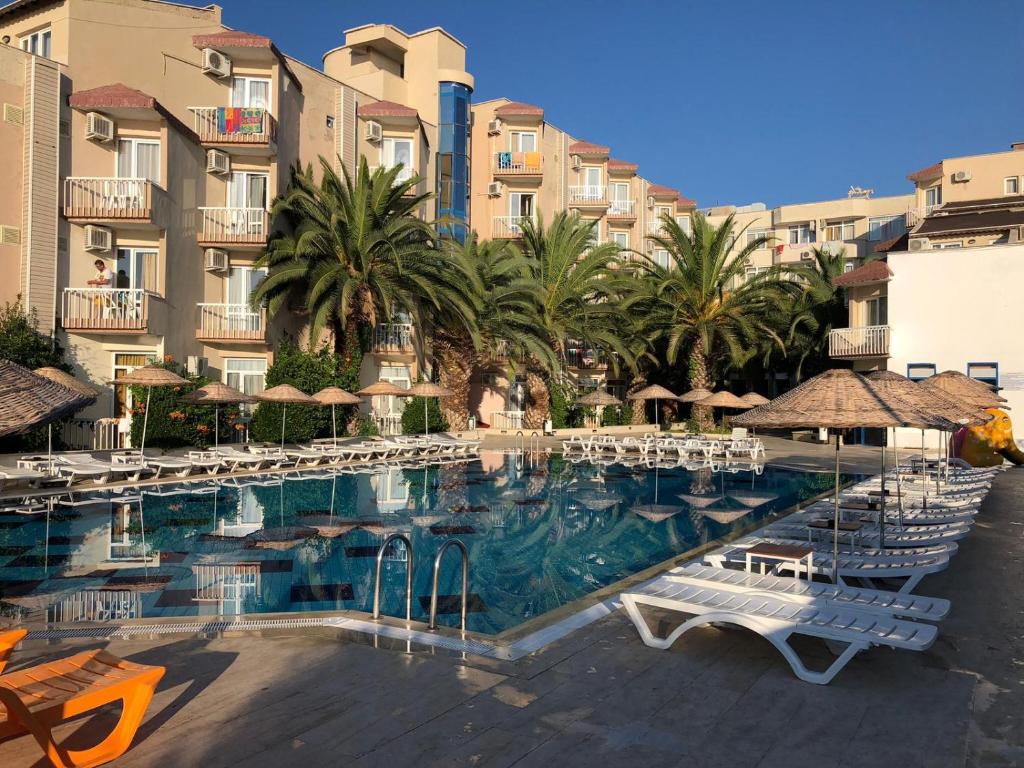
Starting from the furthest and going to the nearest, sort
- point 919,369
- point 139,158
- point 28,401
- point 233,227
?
1. point 919,369
2. point 233,227
3. point 139,158
4. point 28,401

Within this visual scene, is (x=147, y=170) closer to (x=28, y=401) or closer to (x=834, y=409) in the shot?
(x=28, y=401)

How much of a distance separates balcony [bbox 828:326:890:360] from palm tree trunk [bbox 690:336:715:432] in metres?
4.84

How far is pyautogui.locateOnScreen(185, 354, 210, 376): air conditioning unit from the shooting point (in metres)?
22.6

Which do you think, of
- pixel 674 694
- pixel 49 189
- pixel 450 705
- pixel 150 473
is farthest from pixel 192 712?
pixel 49 189

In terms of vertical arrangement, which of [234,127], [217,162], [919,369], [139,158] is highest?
[234,127]

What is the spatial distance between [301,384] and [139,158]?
784 cm

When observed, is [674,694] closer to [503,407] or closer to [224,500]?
[224,500]

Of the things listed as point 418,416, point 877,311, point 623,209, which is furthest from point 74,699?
point 623,209

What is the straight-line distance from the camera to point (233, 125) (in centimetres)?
2391

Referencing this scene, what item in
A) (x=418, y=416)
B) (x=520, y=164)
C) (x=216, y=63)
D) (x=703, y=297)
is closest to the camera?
(x=216, y=63)

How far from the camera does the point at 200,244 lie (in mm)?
23797

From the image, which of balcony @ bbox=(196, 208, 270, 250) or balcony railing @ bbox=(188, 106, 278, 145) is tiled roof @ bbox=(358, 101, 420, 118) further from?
balcony @ bbox=(196, 208, 270, 250)

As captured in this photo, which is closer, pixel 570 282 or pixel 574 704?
pixel 574 704

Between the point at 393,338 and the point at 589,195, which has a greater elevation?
the point at 589,195
